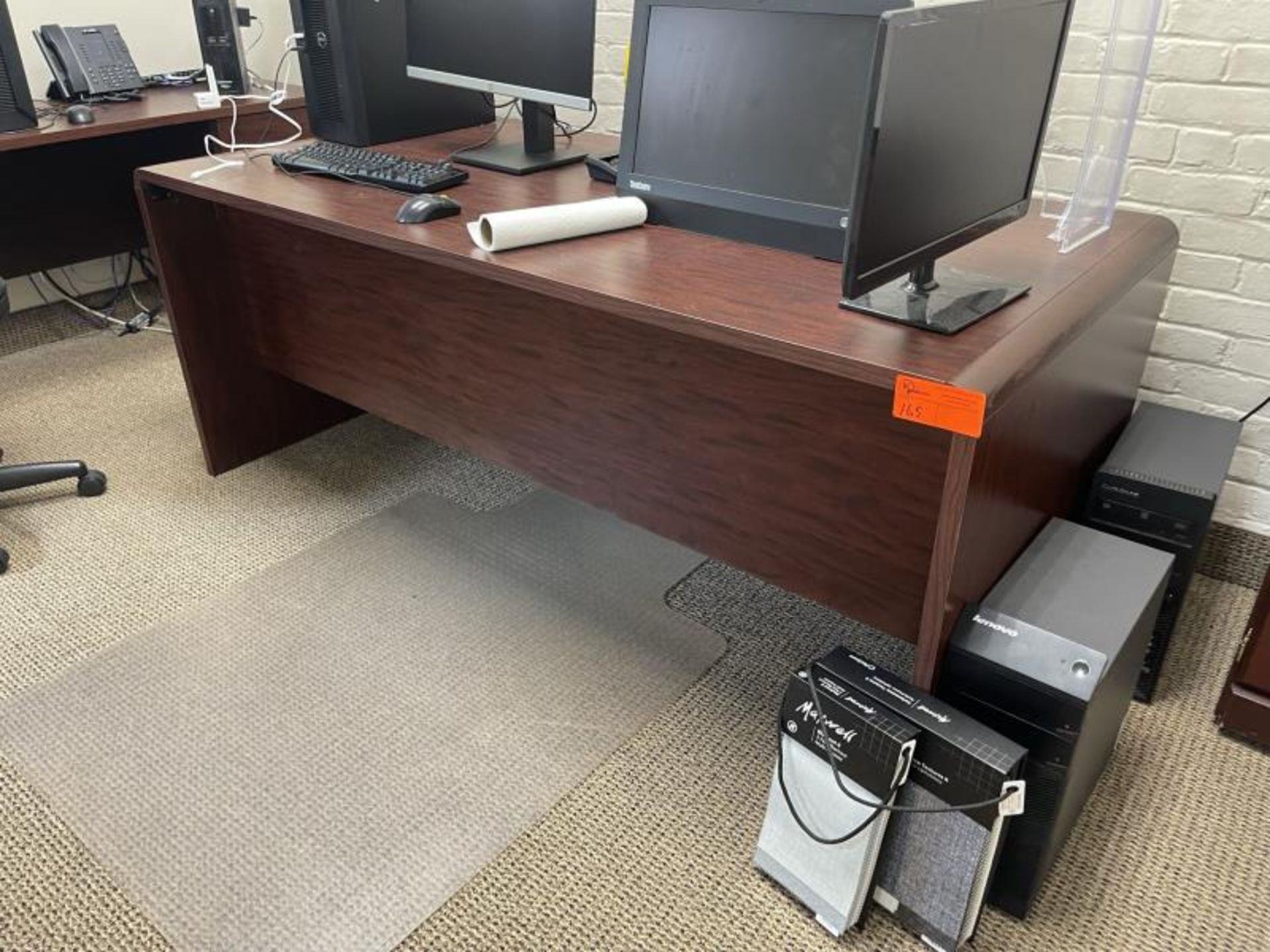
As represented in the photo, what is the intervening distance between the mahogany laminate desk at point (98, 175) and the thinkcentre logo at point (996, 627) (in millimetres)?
2316

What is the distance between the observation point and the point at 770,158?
4.62 feet

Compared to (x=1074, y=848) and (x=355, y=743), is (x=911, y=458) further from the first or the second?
(x=355, y=743)

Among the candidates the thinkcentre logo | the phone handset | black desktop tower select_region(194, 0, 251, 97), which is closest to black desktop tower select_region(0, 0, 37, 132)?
the phone handset

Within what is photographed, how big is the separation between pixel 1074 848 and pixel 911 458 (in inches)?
24.0

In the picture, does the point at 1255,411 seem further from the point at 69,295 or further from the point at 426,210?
the point at 69,295

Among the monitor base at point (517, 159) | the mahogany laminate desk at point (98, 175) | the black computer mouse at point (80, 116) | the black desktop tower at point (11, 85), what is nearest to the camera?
the monitor base at point (517, 159)

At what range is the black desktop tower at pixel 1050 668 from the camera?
113cm

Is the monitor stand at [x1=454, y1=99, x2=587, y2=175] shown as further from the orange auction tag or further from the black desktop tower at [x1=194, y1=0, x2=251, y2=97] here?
the black desktop tower at [x1=194, y1=0, x2=251, y2=97]

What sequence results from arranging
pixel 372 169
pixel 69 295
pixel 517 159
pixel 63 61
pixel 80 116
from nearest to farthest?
pixel 372 169, pixel 517 159, pixel 80 116, pixel 63 61, pixel 69 295

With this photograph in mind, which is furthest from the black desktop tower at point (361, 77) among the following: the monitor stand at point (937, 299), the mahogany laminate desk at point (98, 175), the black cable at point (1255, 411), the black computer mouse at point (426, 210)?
the black cable at point (1255, 411)

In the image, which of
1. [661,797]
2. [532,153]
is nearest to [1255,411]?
[661,797]

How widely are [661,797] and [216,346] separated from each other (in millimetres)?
1443

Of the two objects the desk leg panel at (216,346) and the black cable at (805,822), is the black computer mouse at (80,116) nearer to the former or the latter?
the desk leg panel at (216,346)

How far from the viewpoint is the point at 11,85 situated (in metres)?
2.27
